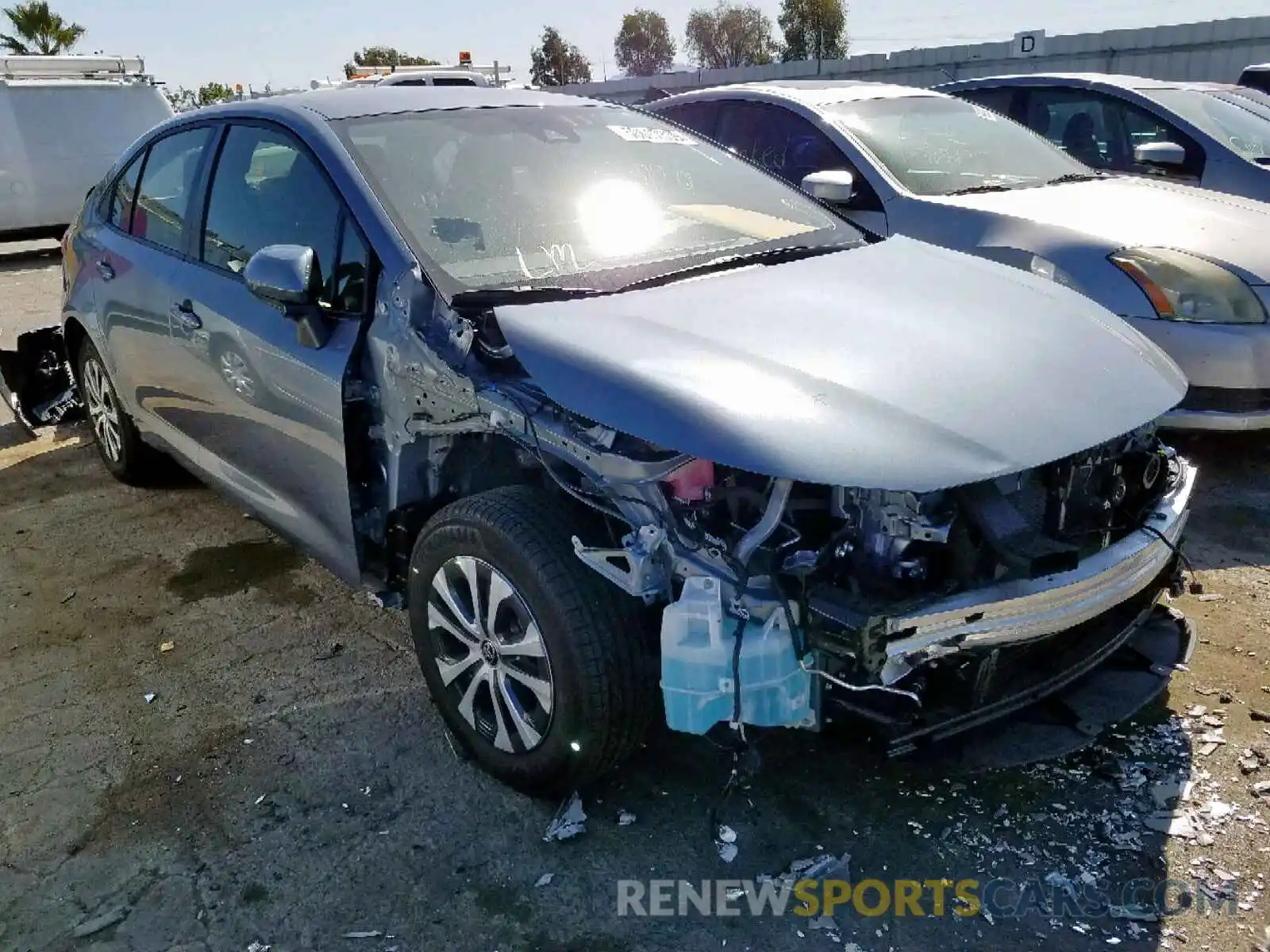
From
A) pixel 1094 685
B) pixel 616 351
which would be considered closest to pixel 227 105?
Answer: pixel 616 351

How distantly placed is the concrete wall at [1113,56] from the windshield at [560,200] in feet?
40.7

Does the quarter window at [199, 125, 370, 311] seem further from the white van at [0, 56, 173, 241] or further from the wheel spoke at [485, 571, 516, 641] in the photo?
the white van at [0, 56, 173, 241]

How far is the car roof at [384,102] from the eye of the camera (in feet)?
11.1

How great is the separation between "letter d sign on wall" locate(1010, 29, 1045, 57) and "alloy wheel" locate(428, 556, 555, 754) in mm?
17473

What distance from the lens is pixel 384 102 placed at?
136 inches

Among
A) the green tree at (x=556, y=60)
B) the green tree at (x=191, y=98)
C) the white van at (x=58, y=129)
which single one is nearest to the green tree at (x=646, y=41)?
the green tree at (x=556, y=60)

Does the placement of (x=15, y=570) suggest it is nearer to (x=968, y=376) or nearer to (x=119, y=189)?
(x=119, y=189)

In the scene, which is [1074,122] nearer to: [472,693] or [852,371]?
[852,371]

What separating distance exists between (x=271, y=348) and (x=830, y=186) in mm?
2542

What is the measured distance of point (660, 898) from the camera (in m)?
2.40

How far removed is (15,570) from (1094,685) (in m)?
4.10

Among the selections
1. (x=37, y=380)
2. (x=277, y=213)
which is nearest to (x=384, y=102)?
(x=277, y=213)

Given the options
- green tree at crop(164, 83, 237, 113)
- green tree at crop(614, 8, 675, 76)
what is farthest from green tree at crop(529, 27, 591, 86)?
green tree at crop(164, 83, 237, 113)

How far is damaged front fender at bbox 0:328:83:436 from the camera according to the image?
575cm
